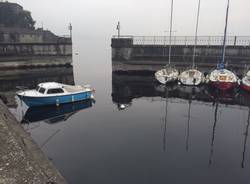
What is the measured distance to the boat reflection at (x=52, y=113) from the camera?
19906mm

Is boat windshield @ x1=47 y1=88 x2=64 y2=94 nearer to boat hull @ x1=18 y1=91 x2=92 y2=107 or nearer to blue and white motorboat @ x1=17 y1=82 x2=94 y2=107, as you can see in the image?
blue and white motorboat @ x1=17 y1=82 x2=94 y2=107

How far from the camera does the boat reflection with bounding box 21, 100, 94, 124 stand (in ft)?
65.3

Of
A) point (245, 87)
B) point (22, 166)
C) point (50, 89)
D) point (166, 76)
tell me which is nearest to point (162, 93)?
point (166, 76)

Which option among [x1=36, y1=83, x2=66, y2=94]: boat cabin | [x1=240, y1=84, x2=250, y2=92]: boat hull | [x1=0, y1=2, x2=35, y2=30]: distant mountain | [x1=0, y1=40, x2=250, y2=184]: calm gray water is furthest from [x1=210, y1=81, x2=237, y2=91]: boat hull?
[x1=0, y1=2, x2=35, y2=30]: distant mountain

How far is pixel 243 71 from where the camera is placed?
35.2 meters

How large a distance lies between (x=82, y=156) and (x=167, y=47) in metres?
31.6

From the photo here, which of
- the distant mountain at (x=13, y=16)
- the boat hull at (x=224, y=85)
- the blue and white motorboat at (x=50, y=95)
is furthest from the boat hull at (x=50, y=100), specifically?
the distant mountain at (x=13, y=16)

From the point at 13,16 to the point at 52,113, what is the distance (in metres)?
68.1

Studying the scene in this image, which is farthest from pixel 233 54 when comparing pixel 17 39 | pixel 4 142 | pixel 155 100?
pixel 17 39

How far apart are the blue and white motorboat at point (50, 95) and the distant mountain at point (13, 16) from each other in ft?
199

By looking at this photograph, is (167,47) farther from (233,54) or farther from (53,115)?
(53,115)

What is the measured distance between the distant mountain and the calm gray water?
2296 inches

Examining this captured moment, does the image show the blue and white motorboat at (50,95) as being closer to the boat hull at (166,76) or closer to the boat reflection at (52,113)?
the boat reflection at (52,113)

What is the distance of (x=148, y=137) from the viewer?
16344 millimetres
